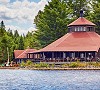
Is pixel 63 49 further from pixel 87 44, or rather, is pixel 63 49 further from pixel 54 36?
pixel 54 36

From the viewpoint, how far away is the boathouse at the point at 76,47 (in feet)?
281

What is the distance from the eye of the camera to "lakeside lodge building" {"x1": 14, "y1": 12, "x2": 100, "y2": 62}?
85.7 m

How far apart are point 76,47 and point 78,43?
2646mm

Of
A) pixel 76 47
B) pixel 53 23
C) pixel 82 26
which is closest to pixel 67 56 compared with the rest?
pixel 76 47

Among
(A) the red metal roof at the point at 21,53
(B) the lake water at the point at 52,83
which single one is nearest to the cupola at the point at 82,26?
(A) the red metal roof at the point at 21,53

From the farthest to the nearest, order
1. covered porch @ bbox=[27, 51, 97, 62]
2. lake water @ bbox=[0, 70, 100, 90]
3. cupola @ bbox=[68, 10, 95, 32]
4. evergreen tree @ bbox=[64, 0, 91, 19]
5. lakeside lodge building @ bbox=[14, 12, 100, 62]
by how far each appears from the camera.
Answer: evergreen tree @ bbox=[64, 0, 91, 19]
cupola @ bbox=[68, 10, 95, 32]
lakeside lodge building @ bbox=[14, 12, 100, 62]
covered porch @ bbox=[27, 51, 97, 62]
lake water @ bbox=[0, 70, 100, 90]

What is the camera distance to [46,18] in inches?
4336

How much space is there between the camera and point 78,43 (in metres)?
90.0

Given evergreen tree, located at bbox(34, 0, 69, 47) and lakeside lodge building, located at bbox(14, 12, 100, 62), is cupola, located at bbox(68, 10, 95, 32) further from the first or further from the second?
evergreen tree, located at bbox(34, 0, 69, 47)

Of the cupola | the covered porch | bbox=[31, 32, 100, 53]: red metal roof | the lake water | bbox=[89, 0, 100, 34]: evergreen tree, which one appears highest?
bbox=[89, 0, 100, 34]: evergreen tree

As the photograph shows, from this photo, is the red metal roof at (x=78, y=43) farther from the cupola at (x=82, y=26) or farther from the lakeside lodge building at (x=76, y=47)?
the cupola at (x=82, y=26)

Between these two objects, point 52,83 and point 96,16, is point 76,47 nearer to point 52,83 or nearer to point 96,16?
point 96,16

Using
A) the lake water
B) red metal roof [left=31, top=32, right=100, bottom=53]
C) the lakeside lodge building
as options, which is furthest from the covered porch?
the lake water

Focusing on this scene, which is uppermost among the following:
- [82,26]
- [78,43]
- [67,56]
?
[82,26]
